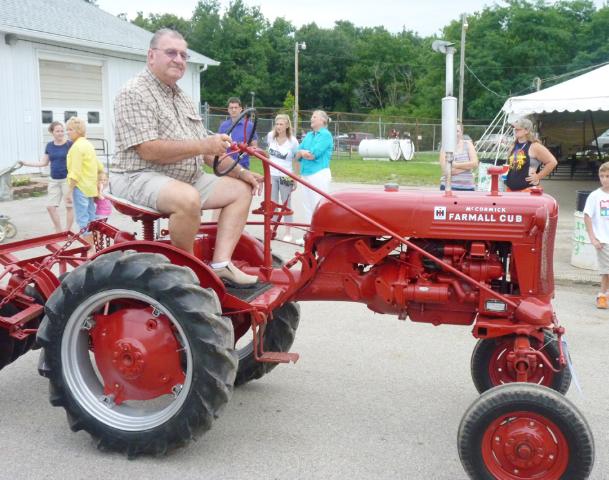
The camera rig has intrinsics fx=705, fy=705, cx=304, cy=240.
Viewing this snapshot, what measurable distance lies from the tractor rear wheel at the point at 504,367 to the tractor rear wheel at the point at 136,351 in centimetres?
150

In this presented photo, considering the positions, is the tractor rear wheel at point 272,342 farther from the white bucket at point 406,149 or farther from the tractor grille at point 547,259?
the white bucket at point 406,149

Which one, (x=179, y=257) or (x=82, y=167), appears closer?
(x=179, y=257)

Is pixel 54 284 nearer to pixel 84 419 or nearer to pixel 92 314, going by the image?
pixel 92 314

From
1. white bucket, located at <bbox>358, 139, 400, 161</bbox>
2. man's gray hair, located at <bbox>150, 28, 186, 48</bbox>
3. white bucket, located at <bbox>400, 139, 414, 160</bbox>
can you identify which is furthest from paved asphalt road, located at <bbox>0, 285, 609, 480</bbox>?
white bucket, located at <bbox>400, 139, 414, 160</bbox>

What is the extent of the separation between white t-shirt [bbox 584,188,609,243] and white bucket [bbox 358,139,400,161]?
27.1 m

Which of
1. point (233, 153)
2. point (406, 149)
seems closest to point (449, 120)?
point (233, 153)

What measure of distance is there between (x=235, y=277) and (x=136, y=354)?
28.1 inches

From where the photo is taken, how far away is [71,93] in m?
20.3

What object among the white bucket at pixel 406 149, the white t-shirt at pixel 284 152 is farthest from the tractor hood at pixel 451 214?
the white bucket at pixel 406 149

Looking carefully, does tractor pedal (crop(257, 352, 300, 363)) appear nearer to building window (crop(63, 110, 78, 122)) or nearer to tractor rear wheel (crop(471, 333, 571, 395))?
tractor rear wheel (crop(471, 333, 571, 395))

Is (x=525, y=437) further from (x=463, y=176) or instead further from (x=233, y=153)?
(x=463, y=176)

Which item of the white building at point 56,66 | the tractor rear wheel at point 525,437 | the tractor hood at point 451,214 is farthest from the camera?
the white building at point 56,66

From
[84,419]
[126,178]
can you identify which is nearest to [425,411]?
[84,419]

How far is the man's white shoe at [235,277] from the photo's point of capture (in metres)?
4.03
